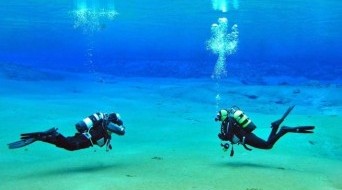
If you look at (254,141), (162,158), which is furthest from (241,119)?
(162,158)

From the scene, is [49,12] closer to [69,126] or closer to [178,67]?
[178,67]

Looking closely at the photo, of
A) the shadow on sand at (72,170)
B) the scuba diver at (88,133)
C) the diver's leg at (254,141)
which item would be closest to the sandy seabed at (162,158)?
the shadow on sand at (72,170)

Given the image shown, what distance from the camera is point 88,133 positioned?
680cm

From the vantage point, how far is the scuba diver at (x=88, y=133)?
6.62 meters

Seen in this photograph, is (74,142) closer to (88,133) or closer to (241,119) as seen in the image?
(88,133)

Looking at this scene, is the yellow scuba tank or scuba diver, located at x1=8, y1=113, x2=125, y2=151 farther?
the yellow scuba tank

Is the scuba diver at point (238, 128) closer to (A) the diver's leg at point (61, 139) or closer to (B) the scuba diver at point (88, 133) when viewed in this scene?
(B) the scuba diver at point (88, 133)

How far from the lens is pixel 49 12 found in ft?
138

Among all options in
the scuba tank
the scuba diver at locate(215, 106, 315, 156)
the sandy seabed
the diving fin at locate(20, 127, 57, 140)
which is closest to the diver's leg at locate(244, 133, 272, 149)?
the scuba diver at locate(215, 106, 315, 156)

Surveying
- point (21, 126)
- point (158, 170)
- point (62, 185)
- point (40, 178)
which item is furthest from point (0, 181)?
point (21, 126)

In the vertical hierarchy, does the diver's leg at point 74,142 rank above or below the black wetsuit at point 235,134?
below

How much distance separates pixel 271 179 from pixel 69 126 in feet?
27.6

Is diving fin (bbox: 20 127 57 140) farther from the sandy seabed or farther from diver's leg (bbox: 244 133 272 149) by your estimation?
diver's leg (bbox: 244 133 272 149)

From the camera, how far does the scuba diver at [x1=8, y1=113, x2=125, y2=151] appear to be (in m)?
6.62
